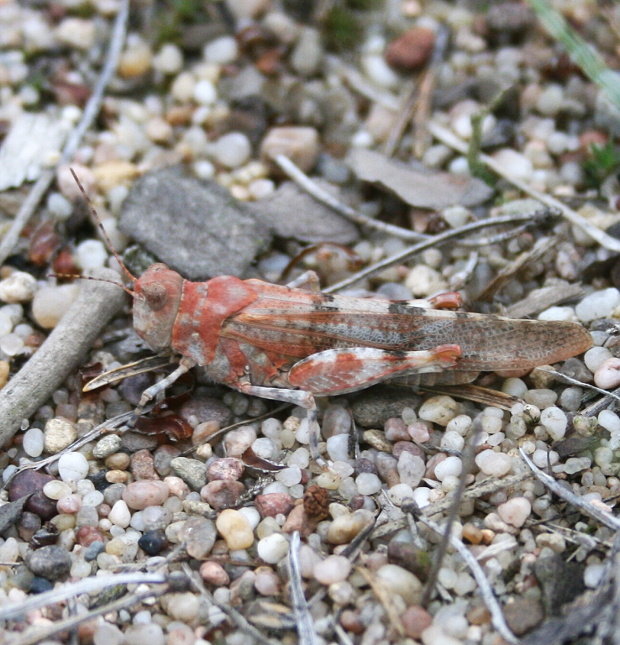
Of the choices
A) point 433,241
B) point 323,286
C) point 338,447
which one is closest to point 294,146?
point 323,286

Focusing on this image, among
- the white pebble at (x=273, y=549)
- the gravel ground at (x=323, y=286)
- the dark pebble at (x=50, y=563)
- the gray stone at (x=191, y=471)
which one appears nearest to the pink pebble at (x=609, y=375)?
the gravel ground at (x=323, y=286)

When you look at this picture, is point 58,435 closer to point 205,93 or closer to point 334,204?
point 334,204

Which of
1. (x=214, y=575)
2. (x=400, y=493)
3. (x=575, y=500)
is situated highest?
(x=575, y=500)

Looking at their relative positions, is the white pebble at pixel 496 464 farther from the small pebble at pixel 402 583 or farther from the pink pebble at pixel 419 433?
the small pebble at pixel 402 583

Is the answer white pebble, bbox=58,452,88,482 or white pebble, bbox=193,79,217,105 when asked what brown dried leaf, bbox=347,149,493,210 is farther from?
white pebble, bbox=58,452,88,482

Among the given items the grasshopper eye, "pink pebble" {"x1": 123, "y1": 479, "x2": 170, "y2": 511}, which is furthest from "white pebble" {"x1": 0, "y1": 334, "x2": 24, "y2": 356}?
"pink pebble" {"x1": 123, "y1": 479, "x2": 170, "y2": 511}

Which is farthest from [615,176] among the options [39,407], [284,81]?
[39,407]

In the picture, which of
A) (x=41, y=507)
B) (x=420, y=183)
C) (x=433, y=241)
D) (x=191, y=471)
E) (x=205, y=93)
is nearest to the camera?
(x=41, y=507)
